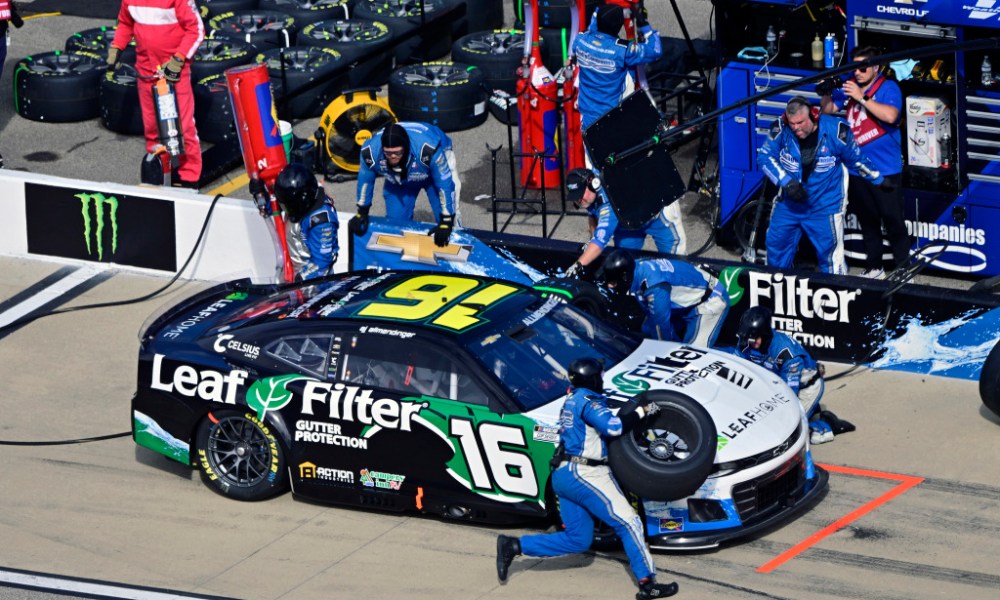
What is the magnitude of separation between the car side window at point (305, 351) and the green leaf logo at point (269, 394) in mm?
108

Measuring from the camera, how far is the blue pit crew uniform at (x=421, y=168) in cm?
1403

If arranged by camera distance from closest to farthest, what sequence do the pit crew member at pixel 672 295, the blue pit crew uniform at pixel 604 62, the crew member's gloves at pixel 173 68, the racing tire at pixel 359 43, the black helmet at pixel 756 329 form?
the black helmet at pixel 756 329 < the pit crew member at pixel 672 295 < the blue pit crew uniform at pixel 604 62 < the crew member's gloves at pixel 173 68 < the racing tire at pixel 359 43

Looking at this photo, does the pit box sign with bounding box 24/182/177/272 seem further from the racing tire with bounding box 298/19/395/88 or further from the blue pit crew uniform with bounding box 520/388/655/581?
the blue pit crew uniform with bounding box 520/388/655/581

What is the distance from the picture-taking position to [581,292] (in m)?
12.9

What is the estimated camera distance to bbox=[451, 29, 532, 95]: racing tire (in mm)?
19156

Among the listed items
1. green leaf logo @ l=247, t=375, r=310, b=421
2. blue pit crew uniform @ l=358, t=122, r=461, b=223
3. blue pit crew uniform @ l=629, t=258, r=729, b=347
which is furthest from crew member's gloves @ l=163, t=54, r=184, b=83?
green leaf logo @ l=247, t=375, r=310, b=421

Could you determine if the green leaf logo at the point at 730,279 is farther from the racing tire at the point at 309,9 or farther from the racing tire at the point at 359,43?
the racing tire at the point at 309,9

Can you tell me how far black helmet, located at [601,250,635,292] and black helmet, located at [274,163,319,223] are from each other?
2.35 metres

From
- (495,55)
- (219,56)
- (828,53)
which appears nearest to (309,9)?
(219,56)

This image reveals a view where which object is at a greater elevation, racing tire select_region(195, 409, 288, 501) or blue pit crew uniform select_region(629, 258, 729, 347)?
blue pit crew uniform select_region(629, 258, 729, 347)

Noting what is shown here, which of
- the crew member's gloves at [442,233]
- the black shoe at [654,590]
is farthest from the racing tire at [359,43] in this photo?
the black shoe at [654,590]

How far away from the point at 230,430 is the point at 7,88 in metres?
10.5

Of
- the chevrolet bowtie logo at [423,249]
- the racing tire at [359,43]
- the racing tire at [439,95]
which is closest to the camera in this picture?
the chevrolet bowtie logo at [423,249]

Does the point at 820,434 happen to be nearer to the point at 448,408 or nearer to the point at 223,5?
the point at 448,408
